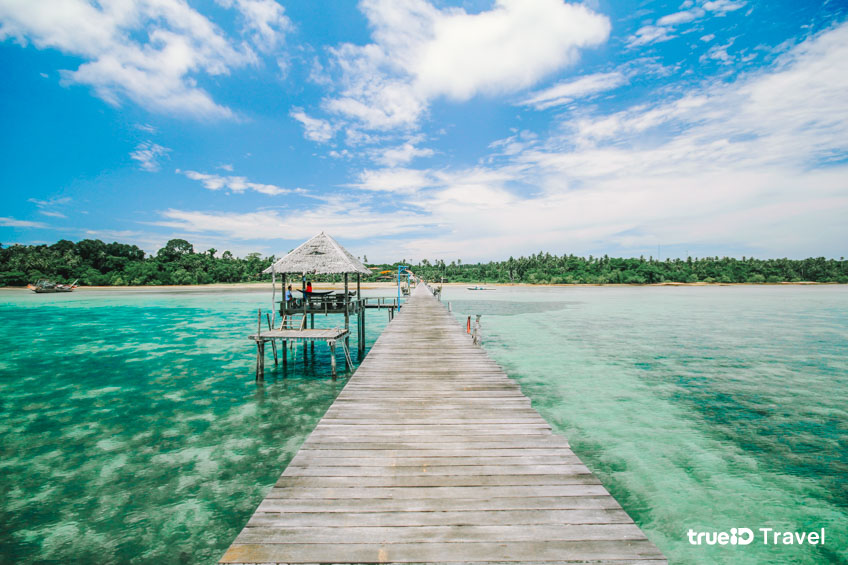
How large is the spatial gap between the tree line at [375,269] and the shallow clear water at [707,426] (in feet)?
175

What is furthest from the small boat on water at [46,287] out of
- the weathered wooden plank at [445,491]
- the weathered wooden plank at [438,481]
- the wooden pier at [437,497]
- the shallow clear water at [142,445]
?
the weathered wooden plank at [445,491]

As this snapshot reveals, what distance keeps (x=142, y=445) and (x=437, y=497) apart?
25.9 feet

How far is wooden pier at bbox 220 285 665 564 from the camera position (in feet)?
8.61

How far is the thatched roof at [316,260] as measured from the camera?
1264 centimetres

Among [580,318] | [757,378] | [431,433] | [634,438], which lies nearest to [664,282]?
[580,318]

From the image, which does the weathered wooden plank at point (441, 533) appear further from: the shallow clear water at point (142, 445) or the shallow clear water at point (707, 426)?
the shallow clear water at point (707, 426)

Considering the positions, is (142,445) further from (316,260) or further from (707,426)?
(707,426)

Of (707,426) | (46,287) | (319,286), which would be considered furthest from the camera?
(319,286)

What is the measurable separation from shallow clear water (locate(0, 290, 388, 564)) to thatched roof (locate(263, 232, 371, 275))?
3884mm

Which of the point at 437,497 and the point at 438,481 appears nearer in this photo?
the point at 437,497

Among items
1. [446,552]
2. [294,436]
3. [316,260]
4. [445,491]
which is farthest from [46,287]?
[446,552]

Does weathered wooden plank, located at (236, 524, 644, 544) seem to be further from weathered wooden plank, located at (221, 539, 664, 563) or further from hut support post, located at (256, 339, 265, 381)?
hut support post, located at (256, 339, 265, 381)

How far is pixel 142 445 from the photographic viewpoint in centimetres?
786

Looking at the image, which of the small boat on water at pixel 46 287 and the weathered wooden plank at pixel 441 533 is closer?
the weathered wooden plank at pixel 441 533
